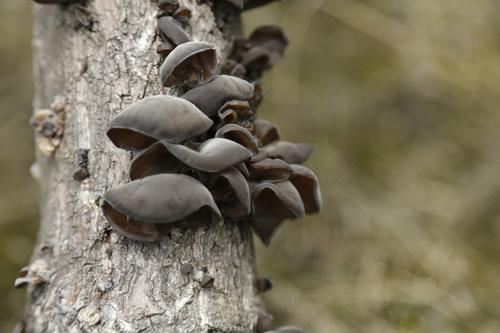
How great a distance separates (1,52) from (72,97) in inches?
139

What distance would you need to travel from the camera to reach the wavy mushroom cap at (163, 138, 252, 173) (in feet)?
4.77

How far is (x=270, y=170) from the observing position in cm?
175

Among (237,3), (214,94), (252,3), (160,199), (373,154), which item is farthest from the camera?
(373,154)

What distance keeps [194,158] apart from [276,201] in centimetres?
44

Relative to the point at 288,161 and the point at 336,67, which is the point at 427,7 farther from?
the point at 288,161

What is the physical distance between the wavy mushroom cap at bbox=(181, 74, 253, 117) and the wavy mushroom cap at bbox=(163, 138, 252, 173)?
5.9 inches

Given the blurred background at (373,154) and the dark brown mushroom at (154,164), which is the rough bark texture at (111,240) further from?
the blurred background at (373,154)

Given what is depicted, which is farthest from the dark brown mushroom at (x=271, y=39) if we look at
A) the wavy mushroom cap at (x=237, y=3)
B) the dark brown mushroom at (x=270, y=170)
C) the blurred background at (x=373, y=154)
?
the blurred background at (x=373, y=154)

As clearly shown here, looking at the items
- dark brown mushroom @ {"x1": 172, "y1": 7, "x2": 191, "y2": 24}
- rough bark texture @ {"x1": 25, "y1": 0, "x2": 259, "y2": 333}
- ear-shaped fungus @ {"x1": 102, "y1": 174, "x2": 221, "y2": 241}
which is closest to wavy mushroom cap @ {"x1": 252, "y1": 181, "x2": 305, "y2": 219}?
rough bark texture @ {"x1": 25, "y1": 0, "x2": 259, "y2": 333}

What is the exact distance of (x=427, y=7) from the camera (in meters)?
5.07

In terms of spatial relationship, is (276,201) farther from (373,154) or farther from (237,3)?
(373,154)

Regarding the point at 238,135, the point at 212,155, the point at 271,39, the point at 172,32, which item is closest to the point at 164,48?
the point at 172,32

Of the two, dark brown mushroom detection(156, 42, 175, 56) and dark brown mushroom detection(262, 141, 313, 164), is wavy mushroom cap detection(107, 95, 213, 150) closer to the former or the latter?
dark brown mushroom detection(156, 42, 175, 56)

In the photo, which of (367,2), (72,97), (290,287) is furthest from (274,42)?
(367,2)
